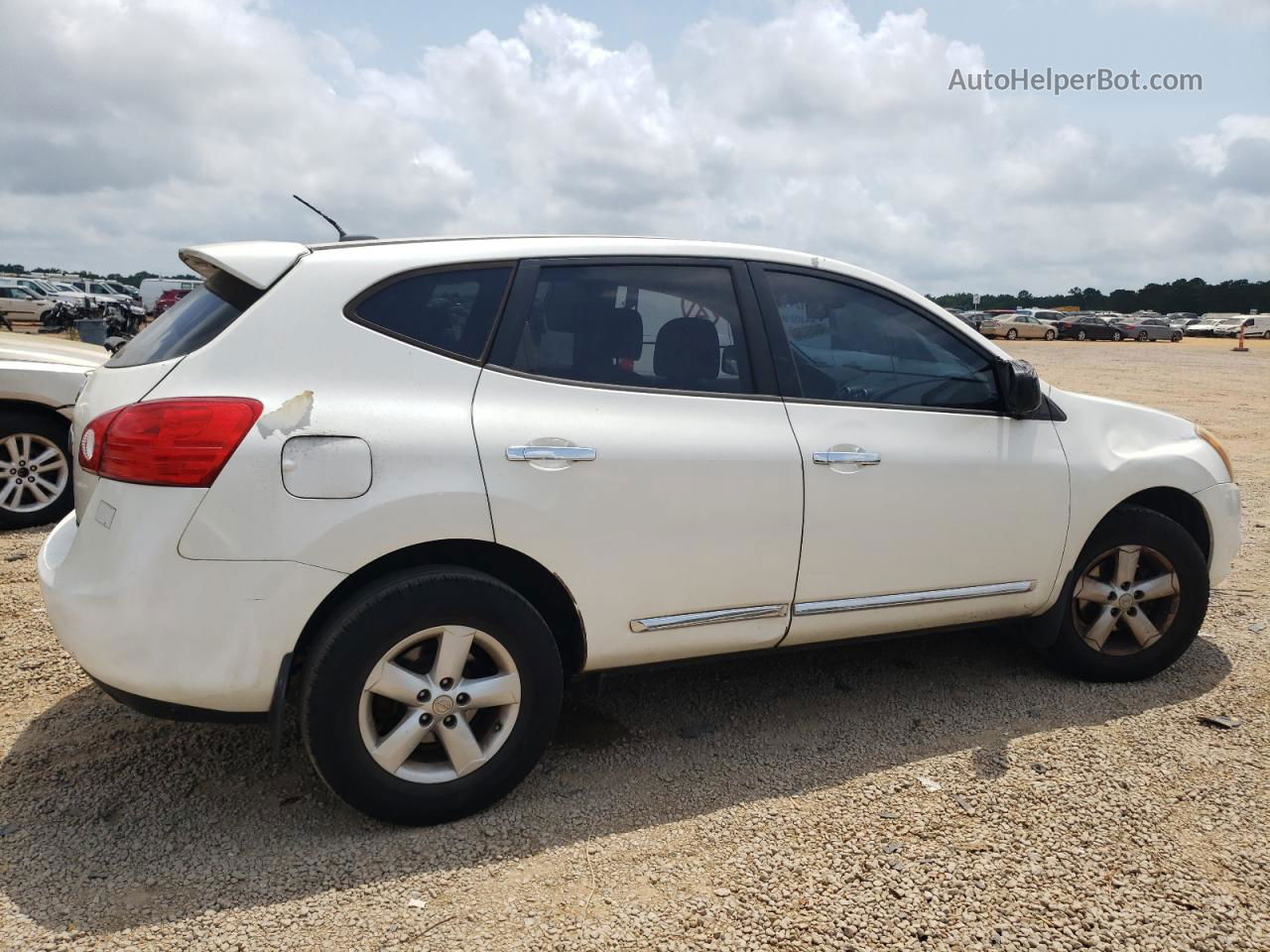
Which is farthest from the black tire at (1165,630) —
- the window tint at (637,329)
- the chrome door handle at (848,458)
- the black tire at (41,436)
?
the black tire at (41,436)

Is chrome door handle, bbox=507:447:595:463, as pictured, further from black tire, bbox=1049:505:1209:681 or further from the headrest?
black tire, bbox=1049:505:1209:681

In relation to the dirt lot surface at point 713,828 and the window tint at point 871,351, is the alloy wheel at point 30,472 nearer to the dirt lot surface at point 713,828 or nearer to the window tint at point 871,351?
the dirt lot surface at point 713,828

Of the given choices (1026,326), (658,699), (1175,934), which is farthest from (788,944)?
(1026,326)

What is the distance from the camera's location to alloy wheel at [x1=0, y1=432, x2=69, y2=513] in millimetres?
6273

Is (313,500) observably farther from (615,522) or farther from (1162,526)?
(1162,526)

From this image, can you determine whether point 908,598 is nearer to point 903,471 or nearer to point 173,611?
point 903,471

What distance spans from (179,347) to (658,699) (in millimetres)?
2193

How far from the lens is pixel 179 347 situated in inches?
Answer: 111

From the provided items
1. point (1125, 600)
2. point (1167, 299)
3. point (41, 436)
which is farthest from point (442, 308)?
point (1167, 299)

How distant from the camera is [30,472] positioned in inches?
249

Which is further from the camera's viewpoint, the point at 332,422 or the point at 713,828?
the point at 713,828

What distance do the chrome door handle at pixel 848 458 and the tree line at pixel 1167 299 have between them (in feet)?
331

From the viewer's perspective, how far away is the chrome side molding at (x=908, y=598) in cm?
340

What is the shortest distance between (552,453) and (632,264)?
2.56 ft
